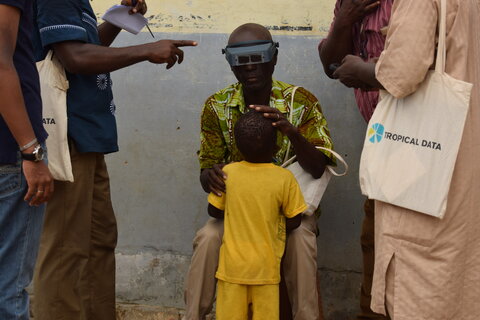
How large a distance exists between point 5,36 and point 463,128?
1648 millimetres

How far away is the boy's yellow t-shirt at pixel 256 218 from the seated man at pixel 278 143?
11 cm

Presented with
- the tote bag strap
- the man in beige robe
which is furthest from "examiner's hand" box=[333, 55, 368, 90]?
the tote bag strap

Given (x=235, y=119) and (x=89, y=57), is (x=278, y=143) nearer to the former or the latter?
(x=235, y=119)

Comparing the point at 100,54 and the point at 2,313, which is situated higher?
the point at 100,54

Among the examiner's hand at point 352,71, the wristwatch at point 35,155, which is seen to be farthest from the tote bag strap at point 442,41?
the wristwatch at point 35,155

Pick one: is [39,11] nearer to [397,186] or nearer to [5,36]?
[5,36]

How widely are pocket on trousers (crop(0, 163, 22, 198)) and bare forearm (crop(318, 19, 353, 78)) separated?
1.77m

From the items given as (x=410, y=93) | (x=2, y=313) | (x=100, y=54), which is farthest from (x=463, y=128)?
(x=2, y=313)

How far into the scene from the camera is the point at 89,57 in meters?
3.15

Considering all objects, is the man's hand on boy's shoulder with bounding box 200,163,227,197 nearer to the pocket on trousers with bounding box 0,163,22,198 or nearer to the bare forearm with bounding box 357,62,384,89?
the bare forearm with bounding box 357,62,384,89

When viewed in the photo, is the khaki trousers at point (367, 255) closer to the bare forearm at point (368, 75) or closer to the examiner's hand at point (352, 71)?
the examiner's hand at point (352, 71)

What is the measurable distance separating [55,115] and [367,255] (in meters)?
1.79

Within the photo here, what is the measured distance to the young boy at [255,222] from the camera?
10.8ft

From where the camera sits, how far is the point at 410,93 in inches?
104
